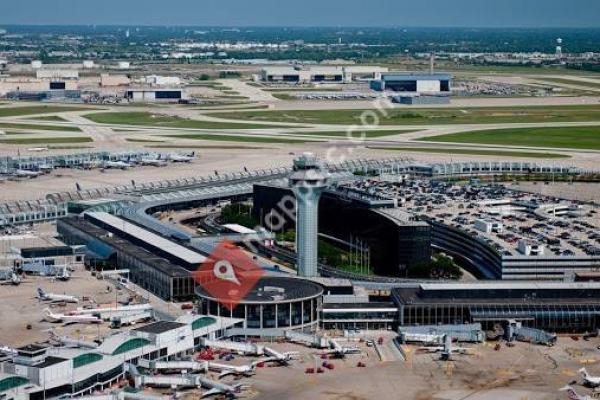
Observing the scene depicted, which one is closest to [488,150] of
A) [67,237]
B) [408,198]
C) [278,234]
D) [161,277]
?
[408,198]

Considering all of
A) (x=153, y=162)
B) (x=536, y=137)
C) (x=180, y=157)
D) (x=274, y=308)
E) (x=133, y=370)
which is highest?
(x=274, y=308)

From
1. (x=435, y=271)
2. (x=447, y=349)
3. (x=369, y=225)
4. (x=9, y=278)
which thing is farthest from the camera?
(x=369, y=225)

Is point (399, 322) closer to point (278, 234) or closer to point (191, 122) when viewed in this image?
point (278, 234)

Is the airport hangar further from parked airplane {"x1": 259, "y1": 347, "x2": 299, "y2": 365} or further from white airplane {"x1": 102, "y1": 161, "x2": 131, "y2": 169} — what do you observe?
parked airplane {"x1": 259, "y1": 347, "x2": 299, "y2": 365}

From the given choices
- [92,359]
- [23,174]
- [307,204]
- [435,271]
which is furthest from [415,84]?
[92,359]

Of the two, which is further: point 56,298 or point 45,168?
point 45,168

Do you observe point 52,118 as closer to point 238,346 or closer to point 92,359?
point 238,346

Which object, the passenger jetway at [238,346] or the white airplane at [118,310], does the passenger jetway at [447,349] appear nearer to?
the passenger jetway at [238,346]
